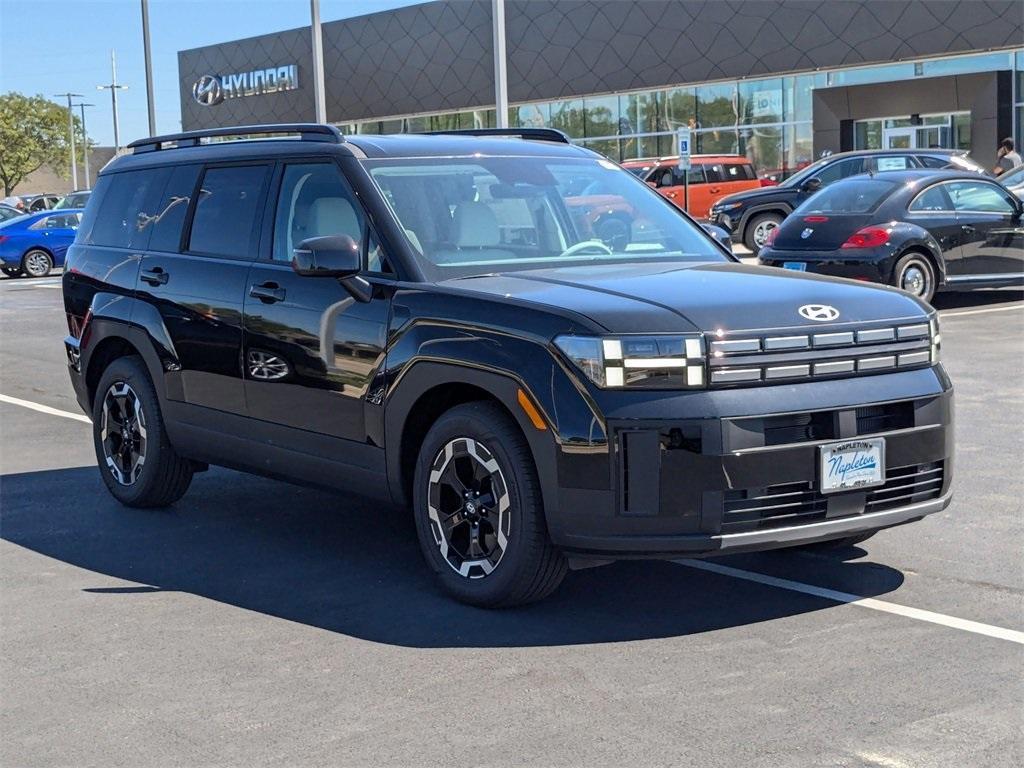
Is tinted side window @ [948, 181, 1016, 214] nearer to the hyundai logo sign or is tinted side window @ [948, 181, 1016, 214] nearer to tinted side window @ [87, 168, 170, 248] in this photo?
tinted side window @ [87, 168, 170, 248]

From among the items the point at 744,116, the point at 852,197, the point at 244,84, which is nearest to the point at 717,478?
the point at 852,197

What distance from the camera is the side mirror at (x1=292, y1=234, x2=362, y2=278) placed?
6.08 meters

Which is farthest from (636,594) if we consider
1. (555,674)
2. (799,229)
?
(799,229)

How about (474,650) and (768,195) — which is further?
(768,195)

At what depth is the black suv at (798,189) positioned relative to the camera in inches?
976

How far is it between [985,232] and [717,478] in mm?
13135

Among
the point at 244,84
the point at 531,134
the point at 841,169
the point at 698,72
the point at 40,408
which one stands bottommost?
the point at 40,408

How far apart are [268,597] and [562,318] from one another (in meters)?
1.81

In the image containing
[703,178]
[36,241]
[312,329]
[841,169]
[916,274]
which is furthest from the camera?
[703,178]

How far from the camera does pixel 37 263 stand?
32.4 m

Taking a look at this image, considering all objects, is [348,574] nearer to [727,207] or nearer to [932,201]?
[932,201]

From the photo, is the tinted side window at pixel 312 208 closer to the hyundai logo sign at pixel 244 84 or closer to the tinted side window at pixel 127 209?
the tinted side window at pixel 127 209

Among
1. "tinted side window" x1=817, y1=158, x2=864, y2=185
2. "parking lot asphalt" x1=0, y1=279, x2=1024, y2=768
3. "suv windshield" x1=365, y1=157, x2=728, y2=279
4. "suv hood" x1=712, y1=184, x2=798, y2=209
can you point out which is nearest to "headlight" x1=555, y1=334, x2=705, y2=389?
"parking lot asphalt" x1=0, y1=279, x2=1024, y2=768

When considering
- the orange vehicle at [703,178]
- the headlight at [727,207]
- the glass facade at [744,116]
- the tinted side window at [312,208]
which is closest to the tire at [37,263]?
the glass facade at [744,116]
